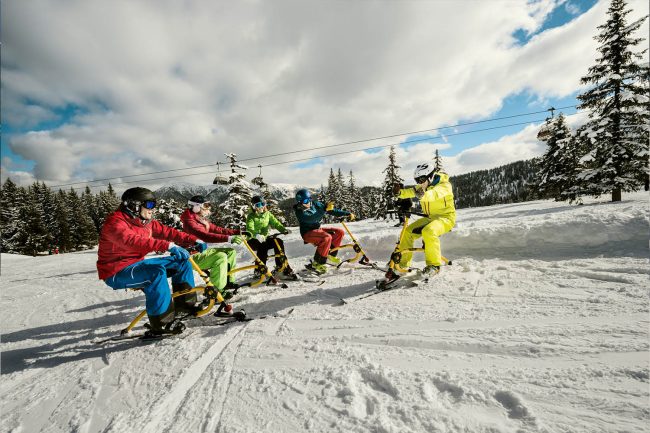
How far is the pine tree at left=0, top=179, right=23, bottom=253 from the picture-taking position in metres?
38.3

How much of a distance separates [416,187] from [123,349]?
561cm

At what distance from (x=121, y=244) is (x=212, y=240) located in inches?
79.2

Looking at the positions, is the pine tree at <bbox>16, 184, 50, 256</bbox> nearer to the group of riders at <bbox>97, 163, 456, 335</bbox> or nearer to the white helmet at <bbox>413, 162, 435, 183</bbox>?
the group of riders at <bbox>97, 163, 456, 335</bbox>

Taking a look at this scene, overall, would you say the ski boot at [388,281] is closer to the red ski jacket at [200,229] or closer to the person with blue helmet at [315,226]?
the person with blue helmet at [315,226]

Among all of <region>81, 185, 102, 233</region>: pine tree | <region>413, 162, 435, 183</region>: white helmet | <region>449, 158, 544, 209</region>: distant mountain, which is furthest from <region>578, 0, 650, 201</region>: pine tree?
<region>449, 158, 544, 209</region>: distant mountain

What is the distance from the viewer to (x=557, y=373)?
2.30m

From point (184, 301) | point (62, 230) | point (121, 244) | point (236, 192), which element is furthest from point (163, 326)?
point (62, 230)

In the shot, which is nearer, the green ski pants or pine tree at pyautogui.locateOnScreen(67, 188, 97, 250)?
the green ski pants

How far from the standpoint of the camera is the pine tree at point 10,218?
1507 inches

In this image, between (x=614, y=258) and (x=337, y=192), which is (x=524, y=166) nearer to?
(x=337, y=192)

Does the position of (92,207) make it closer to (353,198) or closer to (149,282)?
(353,198)

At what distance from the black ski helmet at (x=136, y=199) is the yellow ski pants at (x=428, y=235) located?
4.66 meters

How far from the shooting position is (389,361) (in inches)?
109

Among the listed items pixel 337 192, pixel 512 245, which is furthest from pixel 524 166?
pixel 512 245
